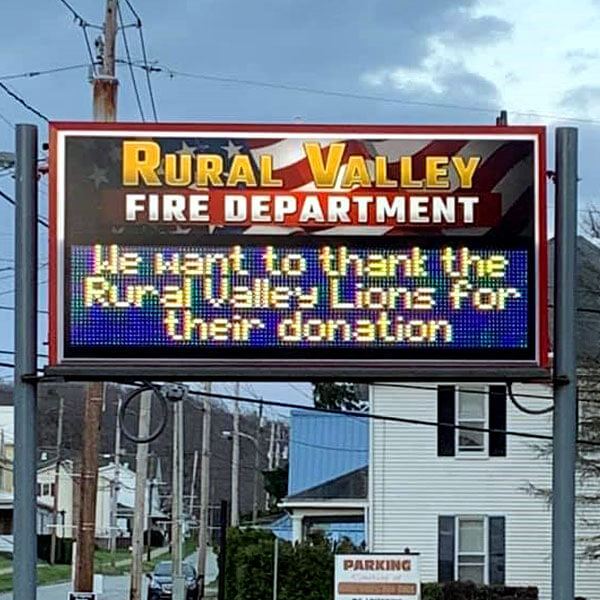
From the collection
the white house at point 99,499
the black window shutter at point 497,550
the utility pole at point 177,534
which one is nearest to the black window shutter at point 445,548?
the black window shutter at point 497,550

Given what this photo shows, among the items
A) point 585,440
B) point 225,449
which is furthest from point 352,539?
point 225,449

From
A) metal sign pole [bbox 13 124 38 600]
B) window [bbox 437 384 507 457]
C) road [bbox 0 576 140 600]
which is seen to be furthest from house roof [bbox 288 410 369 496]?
metal sign pole [bbox 13 124 38 600]

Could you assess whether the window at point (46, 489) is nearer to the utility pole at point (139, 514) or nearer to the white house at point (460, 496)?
the utility pole at point (139, 514)

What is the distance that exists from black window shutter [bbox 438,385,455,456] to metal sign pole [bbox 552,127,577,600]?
2632 centimetres

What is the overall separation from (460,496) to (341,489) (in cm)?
501

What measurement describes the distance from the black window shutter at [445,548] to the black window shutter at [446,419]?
1.74 meters

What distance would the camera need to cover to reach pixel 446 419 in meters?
37.2

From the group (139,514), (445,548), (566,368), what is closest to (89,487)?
(139,514)

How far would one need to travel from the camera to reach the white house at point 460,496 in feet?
123

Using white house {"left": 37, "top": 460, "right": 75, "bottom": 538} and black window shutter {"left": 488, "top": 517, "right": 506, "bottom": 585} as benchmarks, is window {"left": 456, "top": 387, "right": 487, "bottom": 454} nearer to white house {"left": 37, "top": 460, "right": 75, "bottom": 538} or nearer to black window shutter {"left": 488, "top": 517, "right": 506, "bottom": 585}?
black window shutter {"left": 488, "top": 517, "right": 506, "bottom": 585}

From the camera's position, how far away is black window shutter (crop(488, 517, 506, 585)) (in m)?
37.3

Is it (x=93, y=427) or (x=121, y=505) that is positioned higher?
(x=93, y=427)

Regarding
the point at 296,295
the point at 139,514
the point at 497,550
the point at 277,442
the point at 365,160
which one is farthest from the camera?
the point at 277,442

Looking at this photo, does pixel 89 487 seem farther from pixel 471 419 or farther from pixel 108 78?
pixel 471 419
